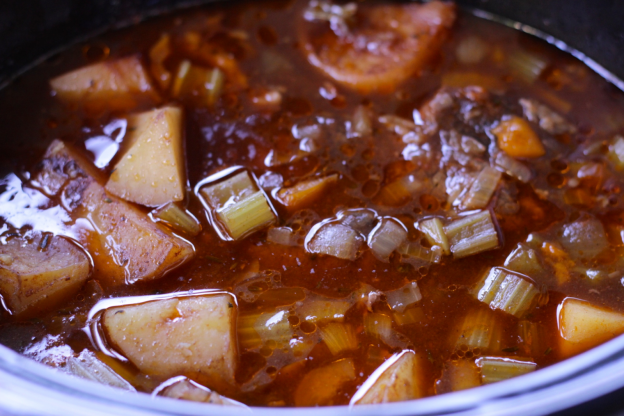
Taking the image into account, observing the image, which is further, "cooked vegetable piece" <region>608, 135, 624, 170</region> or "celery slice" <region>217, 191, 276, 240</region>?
"cooked vegetable piece" <region>608, 135, 624, 170</region>

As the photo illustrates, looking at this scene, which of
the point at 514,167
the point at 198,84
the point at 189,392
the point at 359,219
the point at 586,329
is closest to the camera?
the point at 189,392

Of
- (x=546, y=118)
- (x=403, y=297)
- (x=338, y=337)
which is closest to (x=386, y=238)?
(x=403, y=297)

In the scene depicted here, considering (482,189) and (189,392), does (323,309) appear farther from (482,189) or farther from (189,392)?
(482,189)

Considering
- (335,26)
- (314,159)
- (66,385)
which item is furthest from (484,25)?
(66,385)

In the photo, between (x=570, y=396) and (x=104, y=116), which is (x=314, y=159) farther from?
(x=570, y=396)

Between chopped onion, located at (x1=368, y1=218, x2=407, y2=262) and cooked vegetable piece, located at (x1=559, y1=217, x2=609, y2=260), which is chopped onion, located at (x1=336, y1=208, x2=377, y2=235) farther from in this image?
cooked vegetable piece, located at (x1=559, y1=217, x2=609, y2=260)

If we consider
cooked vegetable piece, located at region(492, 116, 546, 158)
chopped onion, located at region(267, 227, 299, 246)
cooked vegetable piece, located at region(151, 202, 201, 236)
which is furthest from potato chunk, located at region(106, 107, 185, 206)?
cooked vegetable piece, located at region(492, 116, 546, 158)

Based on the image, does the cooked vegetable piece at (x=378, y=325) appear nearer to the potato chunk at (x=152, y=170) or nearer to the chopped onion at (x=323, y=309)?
the chopped onion at (x=323, y=309)
